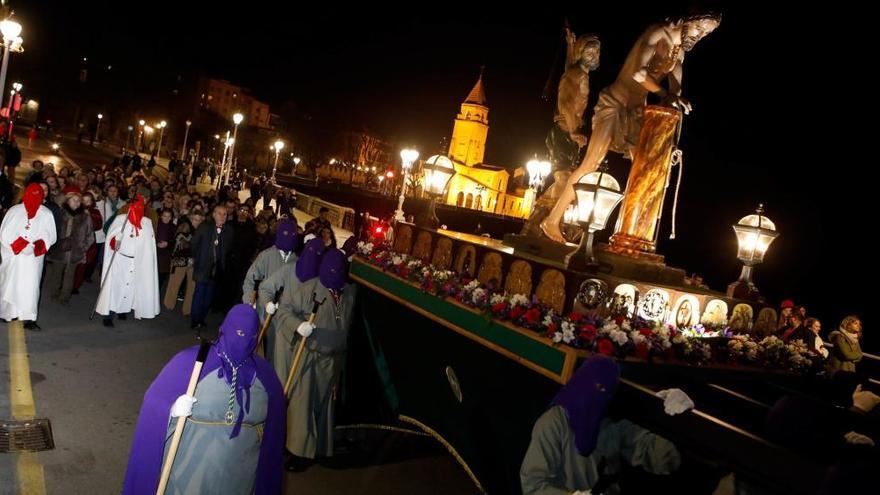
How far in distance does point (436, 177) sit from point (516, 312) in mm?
3628

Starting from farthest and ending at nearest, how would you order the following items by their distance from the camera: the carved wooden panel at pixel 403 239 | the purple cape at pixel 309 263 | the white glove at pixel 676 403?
1. the carved wooden panel at pixel 403 239
2. the purple cape at pixel 309 263
3. the white glove at pixel 676 403

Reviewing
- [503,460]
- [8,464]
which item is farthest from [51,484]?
[503,460]

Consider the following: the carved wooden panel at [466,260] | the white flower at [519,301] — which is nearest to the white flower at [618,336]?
the white flower at [519,301]

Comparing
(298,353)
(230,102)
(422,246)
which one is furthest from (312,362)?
(230,102)

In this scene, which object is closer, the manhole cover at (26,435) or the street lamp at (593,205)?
the manhole cover at (26,435)

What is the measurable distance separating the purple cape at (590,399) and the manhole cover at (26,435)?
4.79 meters

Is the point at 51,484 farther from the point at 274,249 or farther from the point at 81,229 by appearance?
the point at 81,229

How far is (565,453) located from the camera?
3.88 meters

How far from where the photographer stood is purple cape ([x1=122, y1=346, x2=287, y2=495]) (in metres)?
3.53

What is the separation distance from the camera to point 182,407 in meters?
3.54

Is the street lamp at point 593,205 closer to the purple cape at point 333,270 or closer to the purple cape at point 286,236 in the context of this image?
the purple cape at point 333,270

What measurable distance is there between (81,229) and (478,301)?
308 inches

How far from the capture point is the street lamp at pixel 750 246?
7742 millimetres

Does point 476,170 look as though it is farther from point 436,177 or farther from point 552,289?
point 552,289
